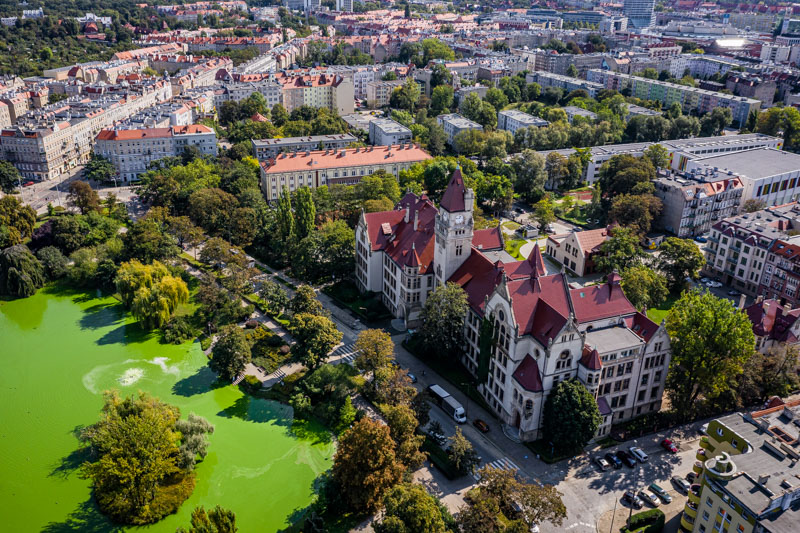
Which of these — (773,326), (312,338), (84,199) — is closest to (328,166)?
(84,199)

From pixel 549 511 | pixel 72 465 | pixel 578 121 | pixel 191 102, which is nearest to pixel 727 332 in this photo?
pixel 549 511

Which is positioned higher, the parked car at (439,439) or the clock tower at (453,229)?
the clock tower at (453,229)

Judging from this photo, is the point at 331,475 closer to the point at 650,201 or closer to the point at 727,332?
the point at 727,332

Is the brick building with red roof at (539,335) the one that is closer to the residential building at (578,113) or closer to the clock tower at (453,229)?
the clock tower at (453,229)

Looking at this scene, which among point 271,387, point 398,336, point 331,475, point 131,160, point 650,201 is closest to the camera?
point 331,475

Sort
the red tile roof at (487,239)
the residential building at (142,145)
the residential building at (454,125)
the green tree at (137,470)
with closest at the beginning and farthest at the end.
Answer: the green tree at (137,470) < the red tile roof at (487,239) < the residential building at (142,145) < the residential building at (454,125)

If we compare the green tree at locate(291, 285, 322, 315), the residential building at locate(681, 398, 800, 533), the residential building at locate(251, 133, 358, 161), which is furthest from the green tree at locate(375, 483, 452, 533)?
the residential building at locate(251, 133, 358, 161)

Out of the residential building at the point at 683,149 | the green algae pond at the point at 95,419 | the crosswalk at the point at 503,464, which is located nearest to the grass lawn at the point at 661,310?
the crosswalk at the point at 503,464
